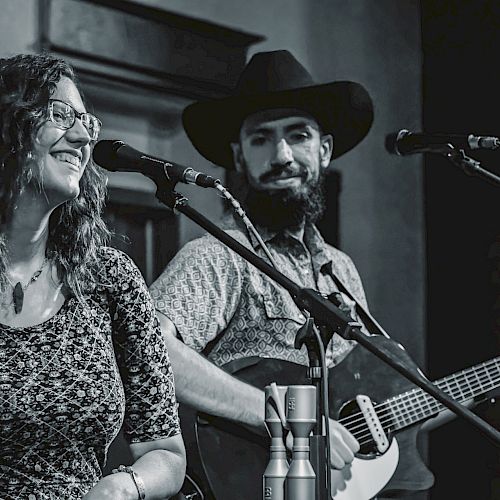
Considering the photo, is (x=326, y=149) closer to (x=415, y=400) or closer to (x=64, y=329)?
(x=415, y=400)

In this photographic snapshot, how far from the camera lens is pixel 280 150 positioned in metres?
3.37

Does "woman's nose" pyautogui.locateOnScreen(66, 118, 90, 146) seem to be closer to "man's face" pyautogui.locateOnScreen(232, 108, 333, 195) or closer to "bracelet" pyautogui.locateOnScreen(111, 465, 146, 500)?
"bracelet" pyautogui.locateOnScreen(111, 465, 146, 500)

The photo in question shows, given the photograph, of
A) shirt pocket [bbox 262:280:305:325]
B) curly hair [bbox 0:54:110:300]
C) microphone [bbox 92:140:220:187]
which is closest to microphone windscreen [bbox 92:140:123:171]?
microphone [bbox 92:140:220:187]

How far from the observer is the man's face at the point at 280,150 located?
11.1ft

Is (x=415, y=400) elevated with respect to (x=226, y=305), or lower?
lower

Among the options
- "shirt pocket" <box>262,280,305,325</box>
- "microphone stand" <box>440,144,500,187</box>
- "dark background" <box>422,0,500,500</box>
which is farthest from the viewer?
"dark background" <box>422,0,500,500</box>

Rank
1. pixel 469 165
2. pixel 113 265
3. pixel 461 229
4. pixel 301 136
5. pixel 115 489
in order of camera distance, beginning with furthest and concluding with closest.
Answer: pixel 461 229, pixel 301 136, pixel 469 165, pixel 113 265, pixel 115 489

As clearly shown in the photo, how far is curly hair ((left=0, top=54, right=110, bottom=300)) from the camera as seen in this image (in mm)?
2230

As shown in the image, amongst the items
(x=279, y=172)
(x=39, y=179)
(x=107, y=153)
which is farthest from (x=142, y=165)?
(x=279, y=172)

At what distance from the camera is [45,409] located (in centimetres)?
214

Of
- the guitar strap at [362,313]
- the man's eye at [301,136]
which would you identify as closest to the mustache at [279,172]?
the man's eye at [301,136]

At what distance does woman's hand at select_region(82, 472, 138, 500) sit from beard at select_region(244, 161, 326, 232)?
1.35 m

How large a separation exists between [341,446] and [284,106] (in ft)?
3.64

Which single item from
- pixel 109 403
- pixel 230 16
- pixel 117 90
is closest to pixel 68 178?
pixel 109 403
